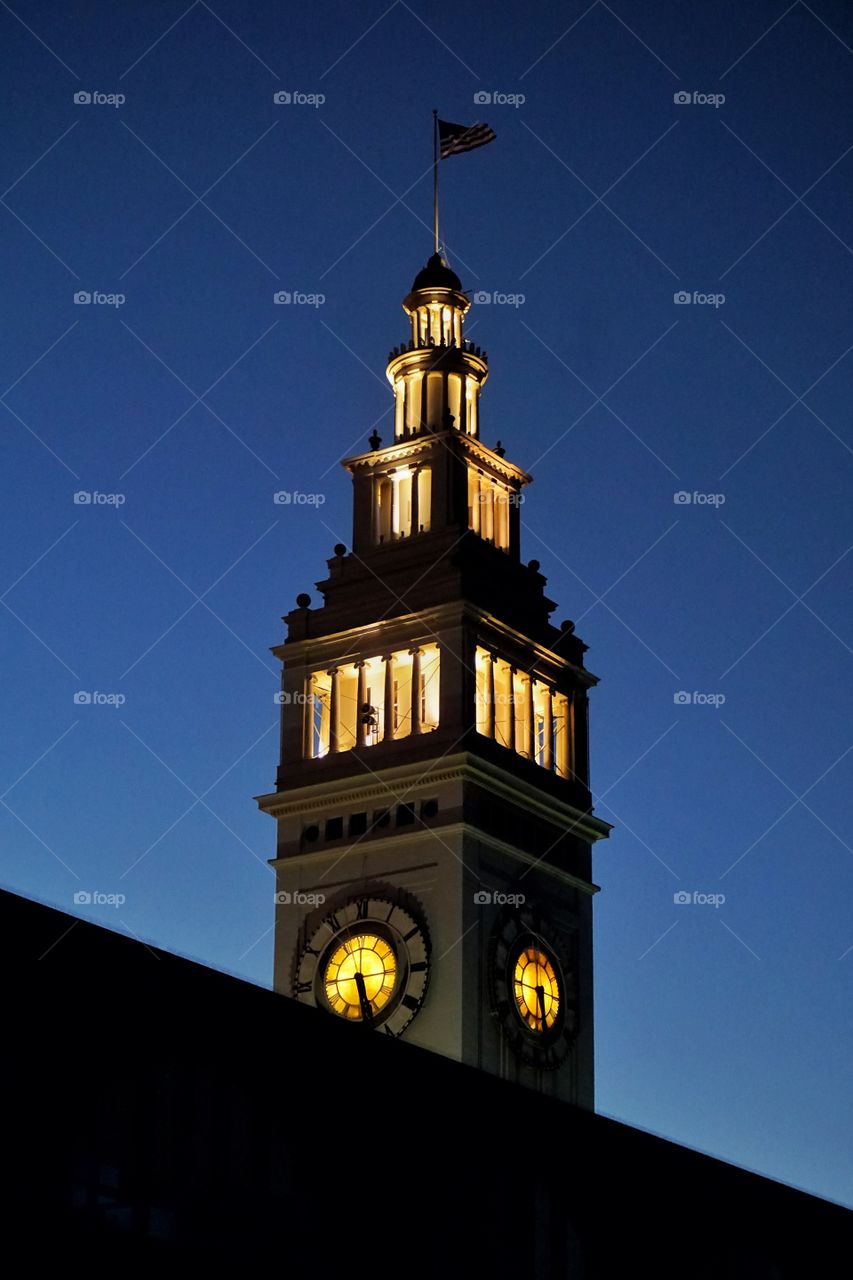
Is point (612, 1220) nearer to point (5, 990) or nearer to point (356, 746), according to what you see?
point (5, 990)

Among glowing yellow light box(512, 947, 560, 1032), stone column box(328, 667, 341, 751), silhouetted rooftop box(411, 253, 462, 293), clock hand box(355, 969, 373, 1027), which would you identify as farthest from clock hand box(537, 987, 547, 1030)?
silhouetted rooftop box(411, 253, 462, 293)

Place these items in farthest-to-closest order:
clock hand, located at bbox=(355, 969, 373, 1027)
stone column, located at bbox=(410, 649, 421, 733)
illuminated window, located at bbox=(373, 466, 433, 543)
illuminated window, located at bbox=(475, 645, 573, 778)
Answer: illuminated window, located at bbox=(373, 466, 433, 543) < illuminated window, located at bbox=(475, 645, 573, 778) < stone column, located at bbox=(410, 649, 421, 733) < clock hand, located at bbox=(355, 969, 373, 1027)

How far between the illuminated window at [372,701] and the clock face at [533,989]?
26.3 feet

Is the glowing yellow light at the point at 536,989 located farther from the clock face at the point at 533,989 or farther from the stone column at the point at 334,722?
the stone column at the point at 334,722

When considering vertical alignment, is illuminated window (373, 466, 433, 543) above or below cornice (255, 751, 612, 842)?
above

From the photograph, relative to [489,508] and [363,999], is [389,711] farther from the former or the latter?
[363,999]

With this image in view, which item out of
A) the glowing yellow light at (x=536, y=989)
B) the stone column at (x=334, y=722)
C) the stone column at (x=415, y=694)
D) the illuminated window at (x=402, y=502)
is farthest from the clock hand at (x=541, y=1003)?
the illuminated window at (x=402, y=502)

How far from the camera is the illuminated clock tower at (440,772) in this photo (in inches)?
3314

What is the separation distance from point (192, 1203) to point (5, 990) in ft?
17.0

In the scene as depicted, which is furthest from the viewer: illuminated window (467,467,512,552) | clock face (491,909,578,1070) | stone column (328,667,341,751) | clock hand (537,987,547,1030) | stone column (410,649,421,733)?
illuminated window (467,467,512,552)

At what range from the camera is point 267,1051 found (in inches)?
1742

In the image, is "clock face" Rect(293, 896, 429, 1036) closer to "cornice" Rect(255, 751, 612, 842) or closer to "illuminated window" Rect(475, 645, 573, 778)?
"cornice" Rect(255, 751, 612, 842)

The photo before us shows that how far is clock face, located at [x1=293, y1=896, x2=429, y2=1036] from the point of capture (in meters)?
83.6

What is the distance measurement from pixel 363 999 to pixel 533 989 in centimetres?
629
